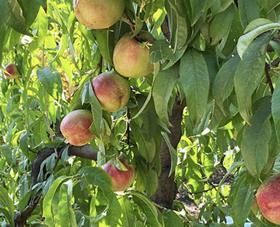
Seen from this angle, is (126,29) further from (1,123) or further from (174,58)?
(1,123)

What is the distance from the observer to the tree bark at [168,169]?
1254mm

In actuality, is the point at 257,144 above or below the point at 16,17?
below

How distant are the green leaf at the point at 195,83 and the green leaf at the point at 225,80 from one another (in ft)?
0.04

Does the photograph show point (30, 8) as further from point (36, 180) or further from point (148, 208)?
point (36, 180)

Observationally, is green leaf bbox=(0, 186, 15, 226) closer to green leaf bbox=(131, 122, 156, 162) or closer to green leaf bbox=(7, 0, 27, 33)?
green leaf bbox=(131, 122, 156, 162)

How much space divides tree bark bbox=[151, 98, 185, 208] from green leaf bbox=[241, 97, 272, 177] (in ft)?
2.04

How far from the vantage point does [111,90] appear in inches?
32.1

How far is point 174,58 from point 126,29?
0.57 feet

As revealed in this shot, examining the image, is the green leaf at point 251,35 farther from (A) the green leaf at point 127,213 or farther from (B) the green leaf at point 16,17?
(A) the green leaf at point 127,213

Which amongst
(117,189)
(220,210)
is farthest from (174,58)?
(220,210)

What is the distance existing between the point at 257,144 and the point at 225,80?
0.26ft

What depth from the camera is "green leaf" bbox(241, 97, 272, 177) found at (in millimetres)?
610

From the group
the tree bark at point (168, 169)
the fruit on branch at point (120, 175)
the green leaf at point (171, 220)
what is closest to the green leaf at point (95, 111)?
the fruit on branch at point (120, 175)

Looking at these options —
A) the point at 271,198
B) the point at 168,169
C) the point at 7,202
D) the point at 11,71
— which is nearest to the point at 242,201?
the point at 271,198
